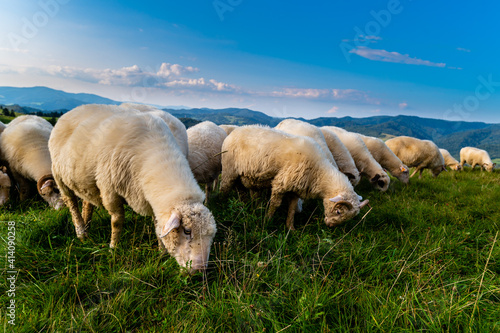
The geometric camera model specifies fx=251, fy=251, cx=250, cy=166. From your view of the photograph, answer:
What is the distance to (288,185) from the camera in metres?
5.75

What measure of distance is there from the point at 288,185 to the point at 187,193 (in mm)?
2980

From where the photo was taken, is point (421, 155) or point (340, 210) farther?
point (421, 155)

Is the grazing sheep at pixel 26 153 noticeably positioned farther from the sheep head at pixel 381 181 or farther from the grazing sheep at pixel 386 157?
the grazing sheep at pixel 386 157

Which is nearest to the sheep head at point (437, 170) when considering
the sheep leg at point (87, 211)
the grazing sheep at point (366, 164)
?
the grazing sheep at point (366, 164)

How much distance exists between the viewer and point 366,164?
953 cm

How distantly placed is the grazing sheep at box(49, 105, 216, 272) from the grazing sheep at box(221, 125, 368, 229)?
253cm

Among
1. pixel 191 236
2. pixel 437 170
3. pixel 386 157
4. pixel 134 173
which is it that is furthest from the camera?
pixel 437 170

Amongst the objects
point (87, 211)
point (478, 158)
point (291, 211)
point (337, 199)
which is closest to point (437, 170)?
point (337, 199)

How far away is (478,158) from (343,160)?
25.4 meters

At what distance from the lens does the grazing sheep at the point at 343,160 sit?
7.99 meters

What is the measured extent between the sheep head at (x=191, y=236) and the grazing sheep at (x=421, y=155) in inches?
595

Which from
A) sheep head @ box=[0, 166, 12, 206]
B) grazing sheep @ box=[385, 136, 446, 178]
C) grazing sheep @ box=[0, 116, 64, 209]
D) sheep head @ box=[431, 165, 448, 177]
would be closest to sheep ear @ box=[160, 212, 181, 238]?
grazing sheep @ box=[0, 116, 64, 209]

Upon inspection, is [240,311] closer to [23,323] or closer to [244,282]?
[244,282]

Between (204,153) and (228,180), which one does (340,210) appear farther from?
(204,153)
